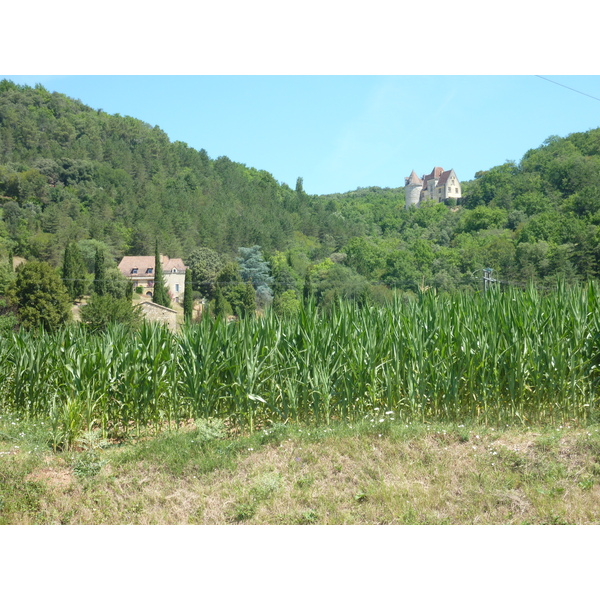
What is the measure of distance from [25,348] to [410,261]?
49.7 m

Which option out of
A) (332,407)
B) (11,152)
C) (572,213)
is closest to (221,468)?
(332,407)

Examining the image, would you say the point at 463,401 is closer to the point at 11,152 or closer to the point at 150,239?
the point at 150,239

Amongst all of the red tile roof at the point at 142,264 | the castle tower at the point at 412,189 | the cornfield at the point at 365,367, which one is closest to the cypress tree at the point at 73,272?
the red tile roof at the point at 142,264

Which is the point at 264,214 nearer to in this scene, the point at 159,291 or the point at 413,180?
the point at 413,180

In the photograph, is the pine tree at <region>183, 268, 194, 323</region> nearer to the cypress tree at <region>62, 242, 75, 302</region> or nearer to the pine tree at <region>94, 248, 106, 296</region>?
the pine tree at <region>94, 248, 106, 296</region>

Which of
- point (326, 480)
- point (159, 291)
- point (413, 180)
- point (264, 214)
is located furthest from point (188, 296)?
point (413, 180)

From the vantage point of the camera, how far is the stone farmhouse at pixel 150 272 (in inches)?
2176

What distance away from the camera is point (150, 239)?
6444 centimetres

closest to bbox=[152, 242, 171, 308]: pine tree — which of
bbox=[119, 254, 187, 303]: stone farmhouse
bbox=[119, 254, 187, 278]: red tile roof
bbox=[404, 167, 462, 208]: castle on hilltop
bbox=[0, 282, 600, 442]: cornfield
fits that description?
bbox=[119, 254, 187, 303]: stone farmhouse

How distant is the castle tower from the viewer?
74.6 metres

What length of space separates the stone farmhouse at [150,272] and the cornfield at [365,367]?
48.2 meters

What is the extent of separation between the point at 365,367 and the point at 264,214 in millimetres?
72522

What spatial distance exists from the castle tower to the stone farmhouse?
3075 cm

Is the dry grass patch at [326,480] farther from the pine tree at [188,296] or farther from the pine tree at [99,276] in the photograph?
the pine tree at [99,276]
